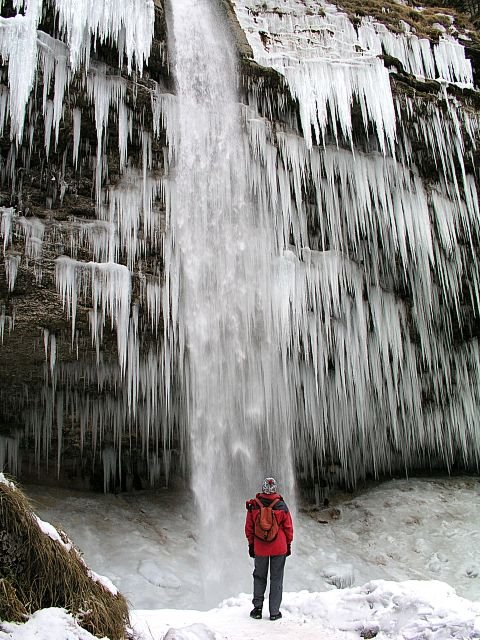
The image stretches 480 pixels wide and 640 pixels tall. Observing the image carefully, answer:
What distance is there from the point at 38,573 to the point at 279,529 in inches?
88.6

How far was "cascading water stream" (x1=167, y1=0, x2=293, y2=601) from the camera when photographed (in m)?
9.69

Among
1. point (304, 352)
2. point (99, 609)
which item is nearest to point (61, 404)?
point (304, 352)

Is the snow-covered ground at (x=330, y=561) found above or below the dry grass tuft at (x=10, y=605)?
below

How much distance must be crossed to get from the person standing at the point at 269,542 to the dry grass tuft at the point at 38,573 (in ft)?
5.56

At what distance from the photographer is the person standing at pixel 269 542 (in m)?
5.09

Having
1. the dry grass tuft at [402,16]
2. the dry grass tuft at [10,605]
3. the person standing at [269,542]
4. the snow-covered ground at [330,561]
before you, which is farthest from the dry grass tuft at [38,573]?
the dry grass tuft at [402,16]

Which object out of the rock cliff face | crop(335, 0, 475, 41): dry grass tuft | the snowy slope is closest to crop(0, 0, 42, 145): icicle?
the rock cliff face

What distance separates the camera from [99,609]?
3.57m

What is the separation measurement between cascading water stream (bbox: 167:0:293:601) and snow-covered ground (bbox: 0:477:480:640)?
1.16 metres

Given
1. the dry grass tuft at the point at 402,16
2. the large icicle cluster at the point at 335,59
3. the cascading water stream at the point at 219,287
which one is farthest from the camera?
the dry grass tuft at the point at 402,16

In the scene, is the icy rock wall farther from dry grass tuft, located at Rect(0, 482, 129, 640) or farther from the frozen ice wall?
dry grass tuft, located at Rect(0, 482, 129, 640)

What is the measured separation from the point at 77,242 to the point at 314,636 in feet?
20.4

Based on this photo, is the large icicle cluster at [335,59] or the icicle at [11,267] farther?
the large icicle cluster at [335,59]

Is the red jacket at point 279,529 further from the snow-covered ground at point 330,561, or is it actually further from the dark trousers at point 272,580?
the snow-covered ground at point 330,561
